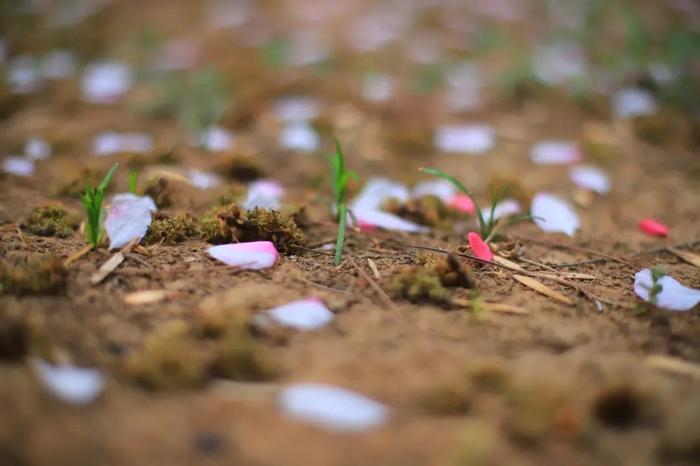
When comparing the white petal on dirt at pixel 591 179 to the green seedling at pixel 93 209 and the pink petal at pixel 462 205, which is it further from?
the green seedling at pixel 93 209

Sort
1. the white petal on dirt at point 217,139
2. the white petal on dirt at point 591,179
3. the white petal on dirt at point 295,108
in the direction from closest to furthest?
the white petal on dirt at point 591,179 < the white petal on dirt at point 217,139 < the white petal on dirt at point 295,108

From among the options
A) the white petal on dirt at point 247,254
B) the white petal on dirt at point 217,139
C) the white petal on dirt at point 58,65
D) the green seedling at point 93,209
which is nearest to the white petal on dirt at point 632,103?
the white petal on dirt at point 217,139

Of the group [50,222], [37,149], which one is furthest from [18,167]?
[50,222]

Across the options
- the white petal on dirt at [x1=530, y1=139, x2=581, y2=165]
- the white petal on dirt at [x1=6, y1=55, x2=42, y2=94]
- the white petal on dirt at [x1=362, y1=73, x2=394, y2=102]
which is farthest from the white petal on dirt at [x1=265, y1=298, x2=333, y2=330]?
the white petal on dirt at [x1=6, y1=55, x2=42, y2=94]

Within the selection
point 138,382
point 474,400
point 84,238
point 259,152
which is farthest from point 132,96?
point 474,400

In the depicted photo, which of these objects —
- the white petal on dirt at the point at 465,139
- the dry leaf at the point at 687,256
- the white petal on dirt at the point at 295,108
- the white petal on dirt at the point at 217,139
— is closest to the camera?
the dry leaf at the point at 687,256

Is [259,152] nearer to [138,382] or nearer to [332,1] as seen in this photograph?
[138,382]
